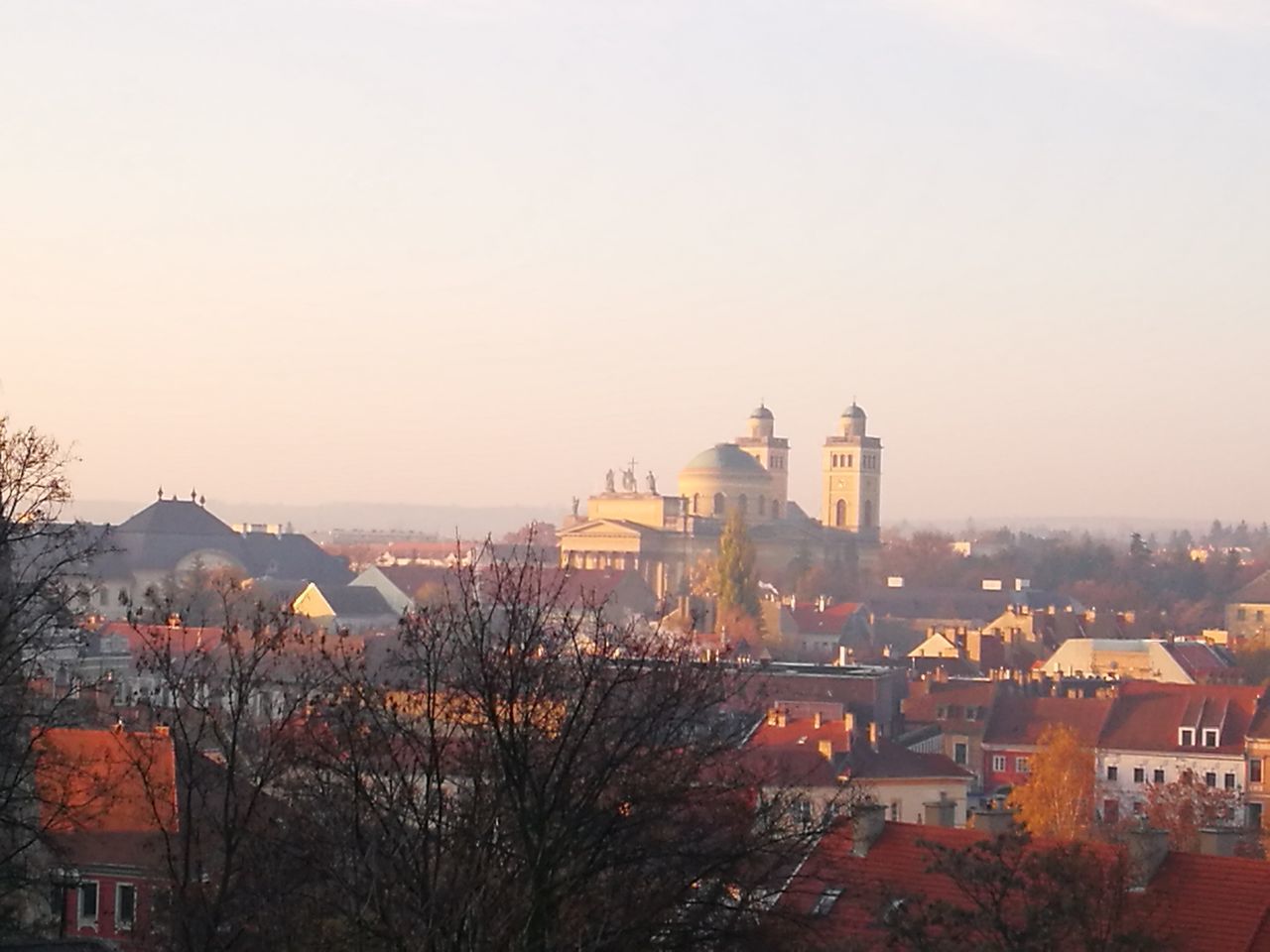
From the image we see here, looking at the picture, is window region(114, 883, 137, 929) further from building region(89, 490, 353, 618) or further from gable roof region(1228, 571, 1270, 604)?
gable roof region(1228, 571, 1270, 604)

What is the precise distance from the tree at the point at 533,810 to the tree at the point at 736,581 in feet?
296

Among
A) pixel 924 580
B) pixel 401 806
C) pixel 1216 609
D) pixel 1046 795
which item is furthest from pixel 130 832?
pixel 924 580

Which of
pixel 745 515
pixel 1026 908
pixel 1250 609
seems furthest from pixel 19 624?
pixel 745 515

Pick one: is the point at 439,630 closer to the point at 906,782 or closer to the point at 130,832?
the point at 130,832

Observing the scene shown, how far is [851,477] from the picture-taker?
7392 inches

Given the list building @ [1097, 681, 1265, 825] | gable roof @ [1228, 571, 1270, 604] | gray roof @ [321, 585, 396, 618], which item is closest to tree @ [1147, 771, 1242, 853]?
building @ [1097, 681, 1265, 825]

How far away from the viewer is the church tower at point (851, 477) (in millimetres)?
187625

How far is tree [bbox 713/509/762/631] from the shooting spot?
109250 mm

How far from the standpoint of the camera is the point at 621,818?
16016 millimetres

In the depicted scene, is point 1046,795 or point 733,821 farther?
point 1046,795

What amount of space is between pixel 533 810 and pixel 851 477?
568 ft

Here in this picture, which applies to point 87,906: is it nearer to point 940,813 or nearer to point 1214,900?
point 940,813

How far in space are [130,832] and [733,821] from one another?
16294 mm

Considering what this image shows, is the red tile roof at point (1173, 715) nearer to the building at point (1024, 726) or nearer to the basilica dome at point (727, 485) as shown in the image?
the building at point (1024, 726)
